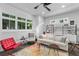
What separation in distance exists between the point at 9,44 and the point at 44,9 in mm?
1289

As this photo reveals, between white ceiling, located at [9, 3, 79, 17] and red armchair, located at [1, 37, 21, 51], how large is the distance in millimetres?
866

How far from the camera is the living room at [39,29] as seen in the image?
8.09ft

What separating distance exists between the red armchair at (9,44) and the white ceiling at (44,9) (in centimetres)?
87

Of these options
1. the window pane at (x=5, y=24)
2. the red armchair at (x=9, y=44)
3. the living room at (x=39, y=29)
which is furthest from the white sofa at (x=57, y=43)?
the window pane at (x=5, y=24)

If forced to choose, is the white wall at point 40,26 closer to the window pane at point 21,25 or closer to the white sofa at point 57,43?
the white sofa at point 57,43

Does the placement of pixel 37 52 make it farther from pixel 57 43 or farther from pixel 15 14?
pixel 15 14

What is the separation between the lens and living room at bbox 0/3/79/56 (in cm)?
246

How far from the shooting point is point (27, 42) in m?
2.64

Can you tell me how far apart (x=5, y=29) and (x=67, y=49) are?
1.68m

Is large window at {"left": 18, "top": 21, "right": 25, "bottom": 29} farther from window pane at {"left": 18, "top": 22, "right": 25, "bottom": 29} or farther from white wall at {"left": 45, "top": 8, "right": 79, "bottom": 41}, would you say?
white wall at {"left": 45, "top": 8, "right": 79, "bottom": 41}

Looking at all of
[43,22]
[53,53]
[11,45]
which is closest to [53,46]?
[53,53]

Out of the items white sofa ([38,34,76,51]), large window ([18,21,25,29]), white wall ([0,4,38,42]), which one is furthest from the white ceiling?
white sofa ([38,34,76,51])

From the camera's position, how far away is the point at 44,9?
2582 millimetres

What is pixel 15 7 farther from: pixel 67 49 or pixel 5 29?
pixel 67 49
